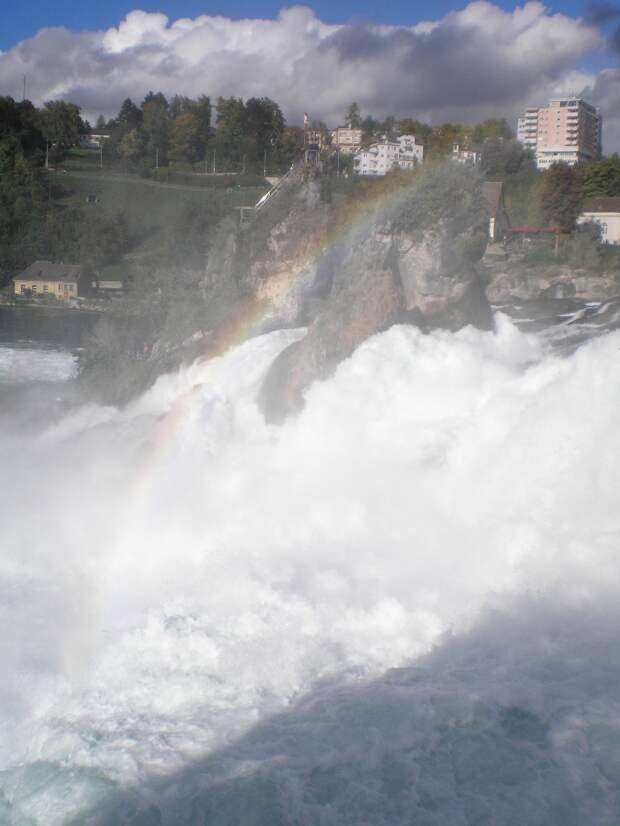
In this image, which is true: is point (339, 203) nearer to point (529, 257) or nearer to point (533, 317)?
point (533, 317)

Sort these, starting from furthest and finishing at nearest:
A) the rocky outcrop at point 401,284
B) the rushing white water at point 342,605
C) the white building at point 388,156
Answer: the white building at point 388,156, the rocky outcrop at point 401,284, the rushing white water at point 342,605

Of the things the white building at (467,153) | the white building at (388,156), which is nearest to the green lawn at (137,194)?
the white building at (388,156)

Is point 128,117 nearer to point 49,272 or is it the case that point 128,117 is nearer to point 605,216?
point 49,272

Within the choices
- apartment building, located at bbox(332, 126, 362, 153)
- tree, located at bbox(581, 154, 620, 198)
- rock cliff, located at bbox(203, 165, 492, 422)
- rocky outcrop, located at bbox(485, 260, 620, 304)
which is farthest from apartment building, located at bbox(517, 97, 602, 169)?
rock cliff, located at bbox(203, 165, 492, 422)

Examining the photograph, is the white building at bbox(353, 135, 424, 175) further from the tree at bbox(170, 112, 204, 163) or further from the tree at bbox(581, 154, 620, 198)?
the tree at bbox(170, 112, 204, 163)

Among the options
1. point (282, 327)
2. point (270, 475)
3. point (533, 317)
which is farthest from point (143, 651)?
point (533, 317)

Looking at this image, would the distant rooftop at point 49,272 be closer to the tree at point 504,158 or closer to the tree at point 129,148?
the tree at point 129,148

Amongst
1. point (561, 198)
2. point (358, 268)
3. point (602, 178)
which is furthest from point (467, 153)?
point (602, 178)
